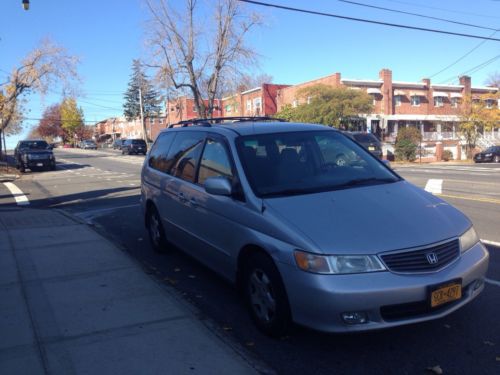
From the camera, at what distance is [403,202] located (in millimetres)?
4121

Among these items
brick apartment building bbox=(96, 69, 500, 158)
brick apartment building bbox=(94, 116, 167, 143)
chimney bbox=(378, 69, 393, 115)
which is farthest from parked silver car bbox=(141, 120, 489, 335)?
brick apartment building bbox=(94, 116, 167, 143)

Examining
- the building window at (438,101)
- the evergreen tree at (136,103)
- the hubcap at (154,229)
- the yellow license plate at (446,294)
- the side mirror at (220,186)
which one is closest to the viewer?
the yellow license plate at (446,294)

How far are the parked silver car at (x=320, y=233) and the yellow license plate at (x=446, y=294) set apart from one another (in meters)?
0.01

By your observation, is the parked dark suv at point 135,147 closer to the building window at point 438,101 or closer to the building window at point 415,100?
the building window at point 415,100

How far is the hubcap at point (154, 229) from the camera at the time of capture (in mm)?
6723

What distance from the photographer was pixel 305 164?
4723mm

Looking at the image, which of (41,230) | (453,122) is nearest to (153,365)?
(41,230)

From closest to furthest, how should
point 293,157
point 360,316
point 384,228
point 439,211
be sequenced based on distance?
1. point 360,316
2. point 384,228
3. point 439,211
4. point 293,157

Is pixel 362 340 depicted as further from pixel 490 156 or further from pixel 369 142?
pixel 490 156

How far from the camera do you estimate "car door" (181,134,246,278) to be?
14.5 ft

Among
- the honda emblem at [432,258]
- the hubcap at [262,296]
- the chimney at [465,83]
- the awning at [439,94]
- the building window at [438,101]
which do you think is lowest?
the hubcap at [262,296]

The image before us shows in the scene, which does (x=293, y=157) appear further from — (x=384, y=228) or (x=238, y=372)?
(x=238, y=372)

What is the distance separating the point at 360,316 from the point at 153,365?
60.6 inches

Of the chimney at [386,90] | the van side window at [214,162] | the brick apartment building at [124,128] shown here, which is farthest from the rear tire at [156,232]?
the brick apartment building at [124,128]
